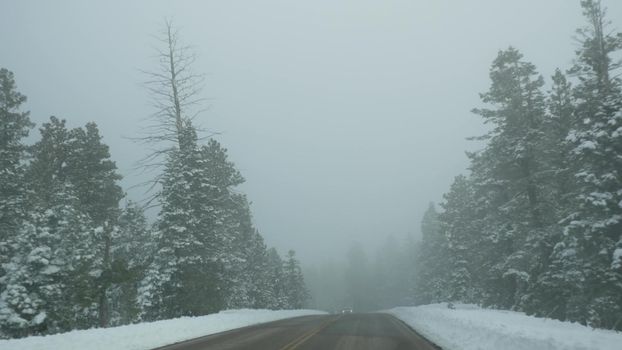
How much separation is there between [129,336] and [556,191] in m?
25.6

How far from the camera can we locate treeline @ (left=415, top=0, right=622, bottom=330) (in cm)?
2153

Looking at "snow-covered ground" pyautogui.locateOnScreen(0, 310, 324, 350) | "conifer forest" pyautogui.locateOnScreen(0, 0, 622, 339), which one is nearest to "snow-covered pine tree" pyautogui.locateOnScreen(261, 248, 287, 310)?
"conifer forest" pyautogui.locateOnScreen(0, 0, 622, 339)

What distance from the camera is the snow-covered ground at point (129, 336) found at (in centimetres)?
1248

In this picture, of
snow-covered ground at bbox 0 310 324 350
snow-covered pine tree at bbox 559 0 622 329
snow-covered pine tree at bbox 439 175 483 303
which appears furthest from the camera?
snow-covered pine tree at bbox 439 175 483 303

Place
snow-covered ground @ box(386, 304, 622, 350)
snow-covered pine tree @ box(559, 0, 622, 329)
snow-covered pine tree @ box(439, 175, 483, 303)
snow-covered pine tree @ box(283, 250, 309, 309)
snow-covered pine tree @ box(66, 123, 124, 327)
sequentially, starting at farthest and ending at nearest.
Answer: snow-covered pine tree @ box(283, 250, 309, 309) < snow-covered pine tree @ box(439, 175, 483, 303) < snow-covered pine tree @ box(66, 123, 124, 327) < snow-covered pine tree @ box(559, 0, 622, 329) < snow-covered ground @ box(386, 304, 622, 350)

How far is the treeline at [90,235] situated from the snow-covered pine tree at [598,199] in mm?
19715

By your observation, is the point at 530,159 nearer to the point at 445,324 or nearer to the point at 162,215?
the point at 445,324

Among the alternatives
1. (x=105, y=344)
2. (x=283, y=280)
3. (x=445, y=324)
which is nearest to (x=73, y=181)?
(x=105, y=344)

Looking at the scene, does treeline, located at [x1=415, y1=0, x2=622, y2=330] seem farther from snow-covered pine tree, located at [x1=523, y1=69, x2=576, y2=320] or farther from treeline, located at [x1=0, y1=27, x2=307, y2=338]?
treeline, located at [x1=0, y1=27, x2=307, y2=338]

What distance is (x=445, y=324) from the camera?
755 inches

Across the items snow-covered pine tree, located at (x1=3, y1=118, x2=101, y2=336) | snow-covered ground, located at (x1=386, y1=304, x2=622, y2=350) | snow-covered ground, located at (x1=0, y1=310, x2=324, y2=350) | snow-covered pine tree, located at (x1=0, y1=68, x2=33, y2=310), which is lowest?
snow-covered ground, located at (x1=386, y1=304, x2=622, y2=350)

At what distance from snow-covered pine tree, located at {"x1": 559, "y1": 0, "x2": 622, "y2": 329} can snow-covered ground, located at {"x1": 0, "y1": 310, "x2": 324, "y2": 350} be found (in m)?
16.4

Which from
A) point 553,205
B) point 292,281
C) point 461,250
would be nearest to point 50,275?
point 553,205

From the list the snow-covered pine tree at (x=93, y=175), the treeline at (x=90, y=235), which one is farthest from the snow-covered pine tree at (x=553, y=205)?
the snow-covered pine tree at (x=93, y=175)
